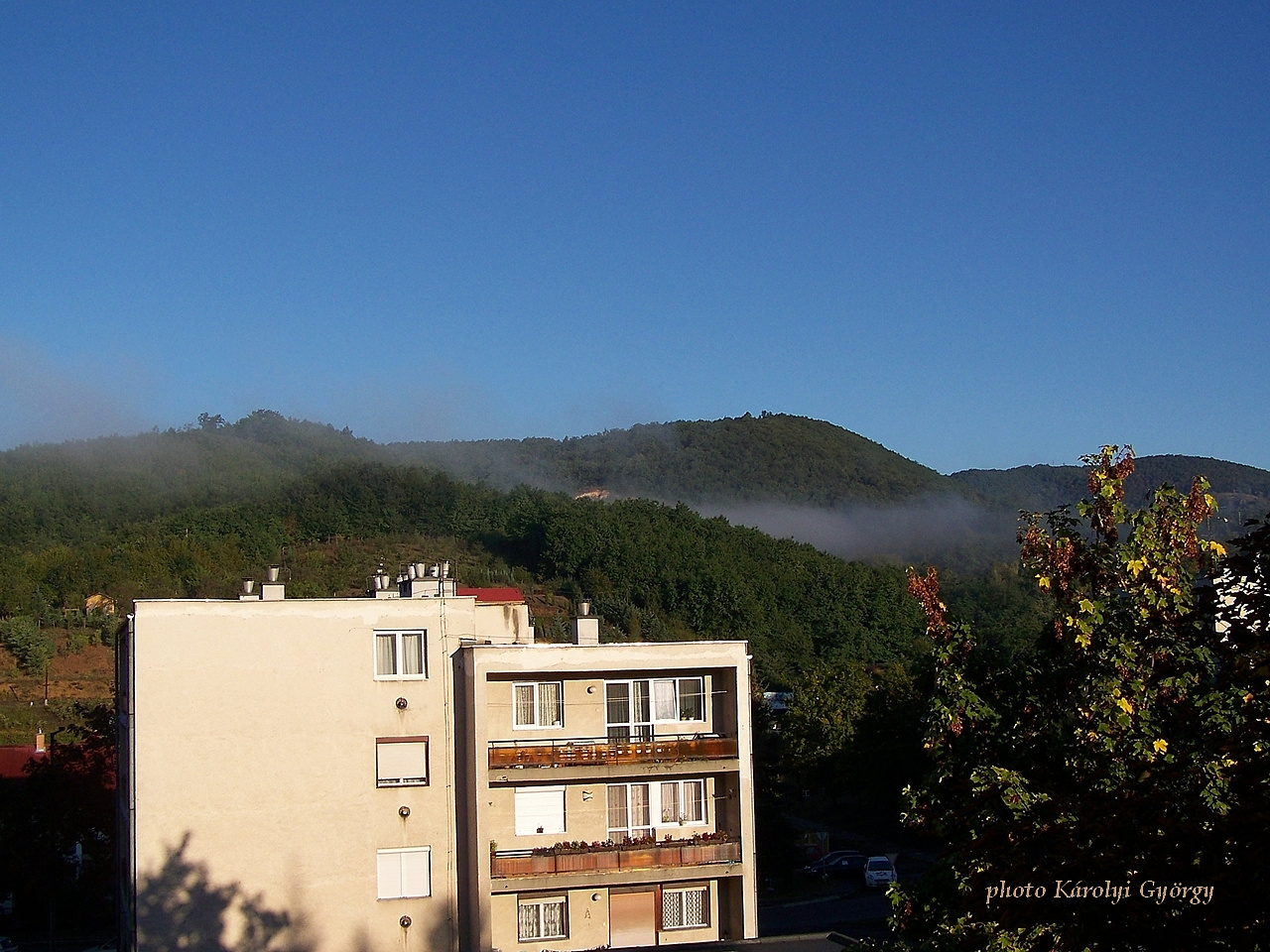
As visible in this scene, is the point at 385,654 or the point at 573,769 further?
the point at 573,769

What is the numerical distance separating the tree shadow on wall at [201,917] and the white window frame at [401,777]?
3270 mm

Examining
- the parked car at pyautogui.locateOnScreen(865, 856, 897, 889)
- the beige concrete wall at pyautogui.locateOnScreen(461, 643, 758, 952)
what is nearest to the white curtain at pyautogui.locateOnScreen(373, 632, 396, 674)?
the beige concrete wall at pyautogui.locateOnScreen(461, 643, 758, 952)

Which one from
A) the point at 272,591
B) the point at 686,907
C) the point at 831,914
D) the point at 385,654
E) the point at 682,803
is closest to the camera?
the point at 385,654

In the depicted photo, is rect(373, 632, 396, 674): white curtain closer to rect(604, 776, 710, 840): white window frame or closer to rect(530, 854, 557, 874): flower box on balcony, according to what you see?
rect(530, 854, 557, 874): flower box on balcony

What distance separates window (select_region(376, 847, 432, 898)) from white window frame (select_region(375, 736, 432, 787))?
136 centimetres

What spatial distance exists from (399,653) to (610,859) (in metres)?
6.43

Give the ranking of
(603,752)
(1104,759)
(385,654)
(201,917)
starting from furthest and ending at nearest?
(603,752) → (385,654) → (201,917) → (1104,759)

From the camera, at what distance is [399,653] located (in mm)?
28312

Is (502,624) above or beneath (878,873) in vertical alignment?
above

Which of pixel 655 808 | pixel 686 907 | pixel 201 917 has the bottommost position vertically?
pixel 686 907

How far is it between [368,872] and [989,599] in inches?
5176

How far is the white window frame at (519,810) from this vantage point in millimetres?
28547

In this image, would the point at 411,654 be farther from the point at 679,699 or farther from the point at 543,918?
the point at 543,918

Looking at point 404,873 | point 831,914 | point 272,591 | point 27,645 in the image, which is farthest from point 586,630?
point 27,645
